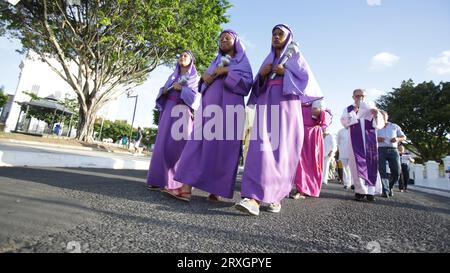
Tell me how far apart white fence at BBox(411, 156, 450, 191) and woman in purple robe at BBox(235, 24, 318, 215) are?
661 inches

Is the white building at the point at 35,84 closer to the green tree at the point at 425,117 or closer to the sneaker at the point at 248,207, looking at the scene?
the green tree at the point at 425,117

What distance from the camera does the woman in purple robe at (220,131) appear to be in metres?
3.23

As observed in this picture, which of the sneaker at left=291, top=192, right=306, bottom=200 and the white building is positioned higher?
the white building

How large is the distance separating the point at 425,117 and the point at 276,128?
1287 inches

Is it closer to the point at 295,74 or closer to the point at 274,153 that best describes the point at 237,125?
the point at 274,153

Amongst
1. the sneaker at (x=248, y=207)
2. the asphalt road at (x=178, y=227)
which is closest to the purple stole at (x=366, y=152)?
the asphalt road at (x=178, y=227)

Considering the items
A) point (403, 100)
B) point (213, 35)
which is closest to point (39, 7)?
point (213, 35)

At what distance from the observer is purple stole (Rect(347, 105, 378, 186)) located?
458 cm

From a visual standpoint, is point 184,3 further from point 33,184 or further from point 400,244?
point 400,244

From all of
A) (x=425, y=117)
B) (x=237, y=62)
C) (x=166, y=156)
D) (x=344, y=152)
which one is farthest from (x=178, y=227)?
(x=425, y=117)

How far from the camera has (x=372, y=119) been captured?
189 inches

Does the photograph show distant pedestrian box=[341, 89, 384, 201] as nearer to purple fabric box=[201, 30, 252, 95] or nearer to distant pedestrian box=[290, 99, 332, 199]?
distant pedestrian box=[290, 99, 332, 199]

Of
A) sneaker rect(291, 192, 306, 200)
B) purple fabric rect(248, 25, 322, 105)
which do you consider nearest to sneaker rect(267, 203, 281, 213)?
purple fabric rect(248, 25, 322, 105)

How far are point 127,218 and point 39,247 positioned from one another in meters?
0.76
